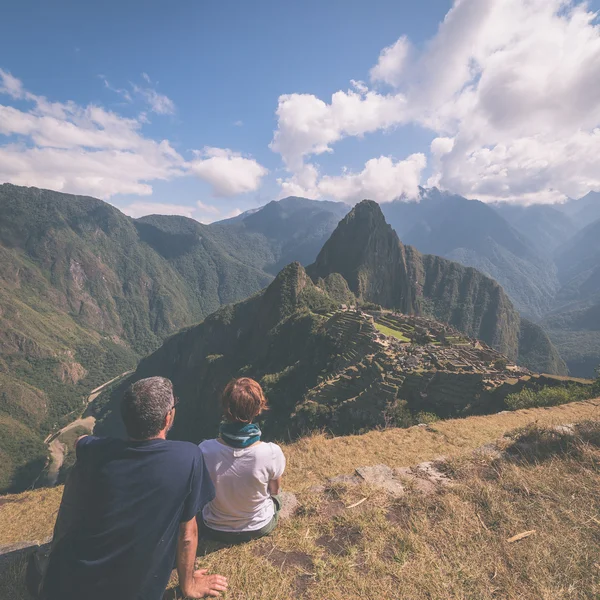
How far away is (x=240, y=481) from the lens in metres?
3.64

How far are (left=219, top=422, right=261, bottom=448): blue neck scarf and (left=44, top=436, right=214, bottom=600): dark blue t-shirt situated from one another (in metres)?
0.88

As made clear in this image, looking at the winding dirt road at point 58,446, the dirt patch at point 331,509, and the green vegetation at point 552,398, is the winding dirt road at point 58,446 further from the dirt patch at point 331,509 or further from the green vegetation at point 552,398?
the green vegetation at point 552,398

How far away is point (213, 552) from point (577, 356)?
756ft

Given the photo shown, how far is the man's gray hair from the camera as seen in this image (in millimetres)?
2748

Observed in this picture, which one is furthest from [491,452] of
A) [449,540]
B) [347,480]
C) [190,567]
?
[190,567]

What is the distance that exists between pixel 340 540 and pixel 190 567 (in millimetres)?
2073

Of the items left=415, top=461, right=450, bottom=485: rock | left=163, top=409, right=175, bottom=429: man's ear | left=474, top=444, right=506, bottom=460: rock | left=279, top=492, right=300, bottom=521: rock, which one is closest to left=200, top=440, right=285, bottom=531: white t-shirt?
left=279, top=492, right=300, bottom=521: rock

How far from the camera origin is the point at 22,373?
448 ft

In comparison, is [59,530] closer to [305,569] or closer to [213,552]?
[213,552]

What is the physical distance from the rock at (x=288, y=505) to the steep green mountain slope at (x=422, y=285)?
108634 millimetres

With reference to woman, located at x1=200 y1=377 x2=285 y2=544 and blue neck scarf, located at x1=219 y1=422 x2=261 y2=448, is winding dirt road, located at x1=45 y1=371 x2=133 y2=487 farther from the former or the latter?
blue neck scarf, located at x1=219 y1=422 x2=261 y2=448

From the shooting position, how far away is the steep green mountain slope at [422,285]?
424 feet

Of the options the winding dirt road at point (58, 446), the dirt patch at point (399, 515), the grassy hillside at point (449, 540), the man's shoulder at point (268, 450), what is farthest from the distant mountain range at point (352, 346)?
the man's shoulder at point (268, 450)

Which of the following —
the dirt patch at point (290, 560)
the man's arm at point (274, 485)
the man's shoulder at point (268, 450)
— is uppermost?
the man's shoulder at point (268, 450)
